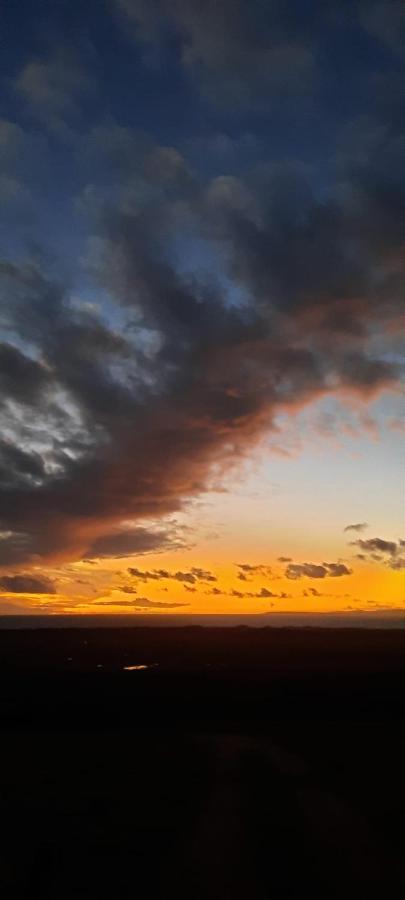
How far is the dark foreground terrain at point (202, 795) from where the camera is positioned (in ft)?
58.5

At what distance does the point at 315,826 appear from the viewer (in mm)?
21922

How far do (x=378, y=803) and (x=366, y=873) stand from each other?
23.6ft

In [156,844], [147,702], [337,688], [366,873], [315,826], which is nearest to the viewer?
[366,873]

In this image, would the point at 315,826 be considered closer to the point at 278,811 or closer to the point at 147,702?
the point at 278,811

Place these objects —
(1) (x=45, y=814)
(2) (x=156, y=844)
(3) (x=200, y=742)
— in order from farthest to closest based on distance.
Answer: (3) (x=200, y=742) < (1) (x=45, y=814) < (2) (x=156, y=844)

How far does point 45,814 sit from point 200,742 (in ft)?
49.9

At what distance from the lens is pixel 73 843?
67.6 ft

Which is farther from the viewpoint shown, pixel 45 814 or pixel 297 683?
pixel 297 683

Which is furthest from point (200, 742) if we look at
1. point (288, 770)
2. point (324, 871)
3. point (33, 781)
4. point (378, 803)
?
point (324, 871)

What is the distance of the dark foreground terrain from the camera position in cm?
1783

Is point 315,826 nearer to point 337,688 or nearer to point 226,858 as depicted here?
point 226,858

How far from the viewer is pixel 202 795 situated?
2575cm

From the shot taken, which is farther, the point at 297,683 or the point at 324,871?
the point at 297,683

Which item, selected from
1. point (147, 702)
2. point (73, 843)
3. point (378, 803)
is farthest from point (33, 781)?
point (147, 702)
